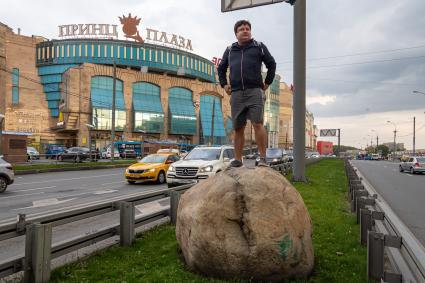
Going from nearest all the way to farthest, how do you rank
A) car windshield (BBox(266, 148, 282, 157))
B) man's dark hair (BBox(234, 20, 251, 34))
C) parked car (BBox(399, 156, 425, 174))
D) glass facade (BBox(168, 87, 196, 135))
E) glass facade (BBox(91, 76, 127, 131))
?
man's dark hair (BBox(234, 20, 251, 34))
parked car (BBox(399, 156, 425, 174))
car windshield (BBox(266, 148, 282, 157))
glass facade (BBox(91, 76, 127, 131))
glass facade (BBox(168, 87, 196, 135))

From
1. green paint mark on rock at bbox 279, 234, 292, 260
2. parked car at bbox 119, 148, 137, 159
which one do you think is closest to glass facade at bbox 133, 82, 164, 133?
parked car at bbox 119, 148, 137, 159

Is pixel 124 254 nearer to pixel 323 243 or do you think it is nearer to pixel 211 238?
pixel 211 238

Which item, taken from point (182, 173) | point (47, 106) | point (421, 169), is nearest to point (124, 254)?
point (182, 173)

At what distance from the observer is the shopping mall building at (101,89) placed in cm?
6912

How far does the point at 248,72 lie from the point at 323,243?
8.28 feet

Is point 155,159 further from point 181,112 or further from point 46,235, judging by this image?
point 181,112

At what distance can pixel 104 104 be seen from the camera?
2756 inches

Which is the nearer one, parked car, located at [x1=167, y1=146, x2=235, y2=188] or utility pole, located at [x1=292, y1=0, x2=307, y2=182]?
parked car, located at [x1=167, y1=146, x2=235, y2=188]

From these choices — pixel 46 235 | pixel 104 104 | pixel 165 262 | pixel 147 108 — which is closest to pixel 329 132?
pixel 147 108

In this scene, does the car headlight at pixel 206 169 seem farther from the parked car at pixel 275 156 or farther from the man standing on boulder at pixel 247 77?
the parked car at pixel 275 156

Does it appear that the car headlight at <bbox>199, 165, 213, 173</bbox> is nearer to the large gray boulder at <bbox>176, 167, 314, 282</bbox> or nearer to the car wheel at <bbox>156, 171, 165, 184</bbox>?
the car wheel at <bbox>156, 171, 165, 184</bbox>

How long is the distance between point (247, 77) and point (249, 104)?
37cm

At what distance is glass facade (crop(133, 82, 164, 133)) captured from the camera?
74.6m

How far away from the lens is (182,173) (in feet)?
43.9
